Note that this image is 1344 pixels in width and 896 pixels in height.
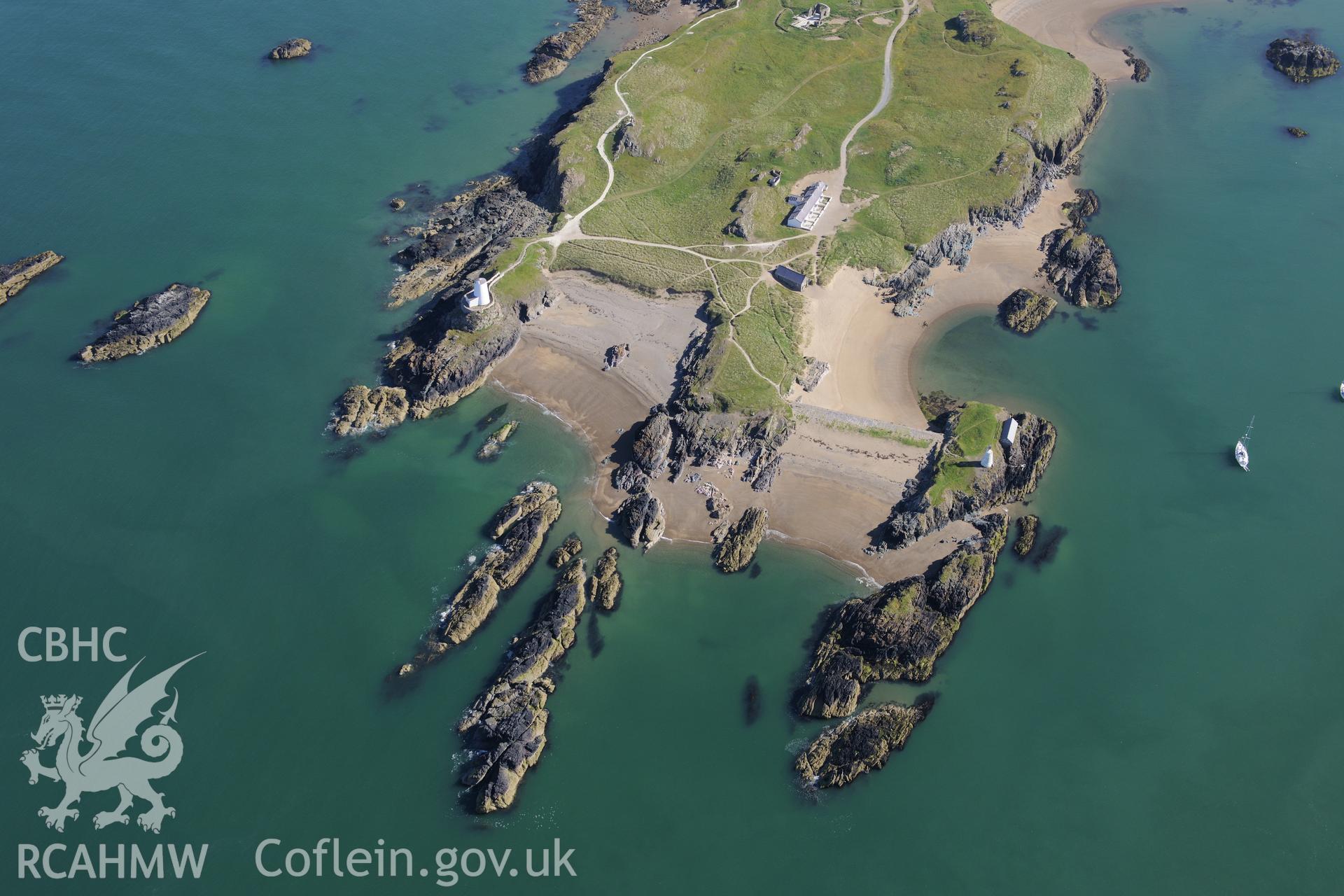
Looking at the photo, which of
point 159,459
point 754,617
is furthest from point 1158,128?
point 159,459

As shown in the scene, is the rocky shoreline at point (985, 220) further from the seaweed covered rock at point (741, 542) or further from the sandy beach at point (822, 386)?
the seaweed covered rock at point (741, 542)

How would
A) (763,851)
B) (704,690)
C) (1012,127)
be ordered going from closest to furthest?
1. (763,851)
2. (704,690)
3. (1012,127)

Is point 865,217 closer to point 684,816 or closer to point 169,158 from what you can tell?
point 684,816

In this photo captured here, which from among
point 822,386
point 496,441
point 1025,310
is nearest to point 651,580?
point 496,441

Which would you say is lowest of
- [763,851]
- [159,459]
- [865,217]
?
[763,851]

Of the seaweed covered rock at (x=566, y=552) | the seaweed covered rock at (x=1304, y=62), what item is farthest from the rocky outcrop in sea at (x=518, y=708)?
the seaweed covered rock at (x=1304, y=62)

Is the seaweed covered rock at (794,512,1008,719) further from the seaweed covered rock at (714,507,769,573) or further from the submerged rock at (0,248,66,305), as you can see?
the submerged rock at (0,248,66,305)
